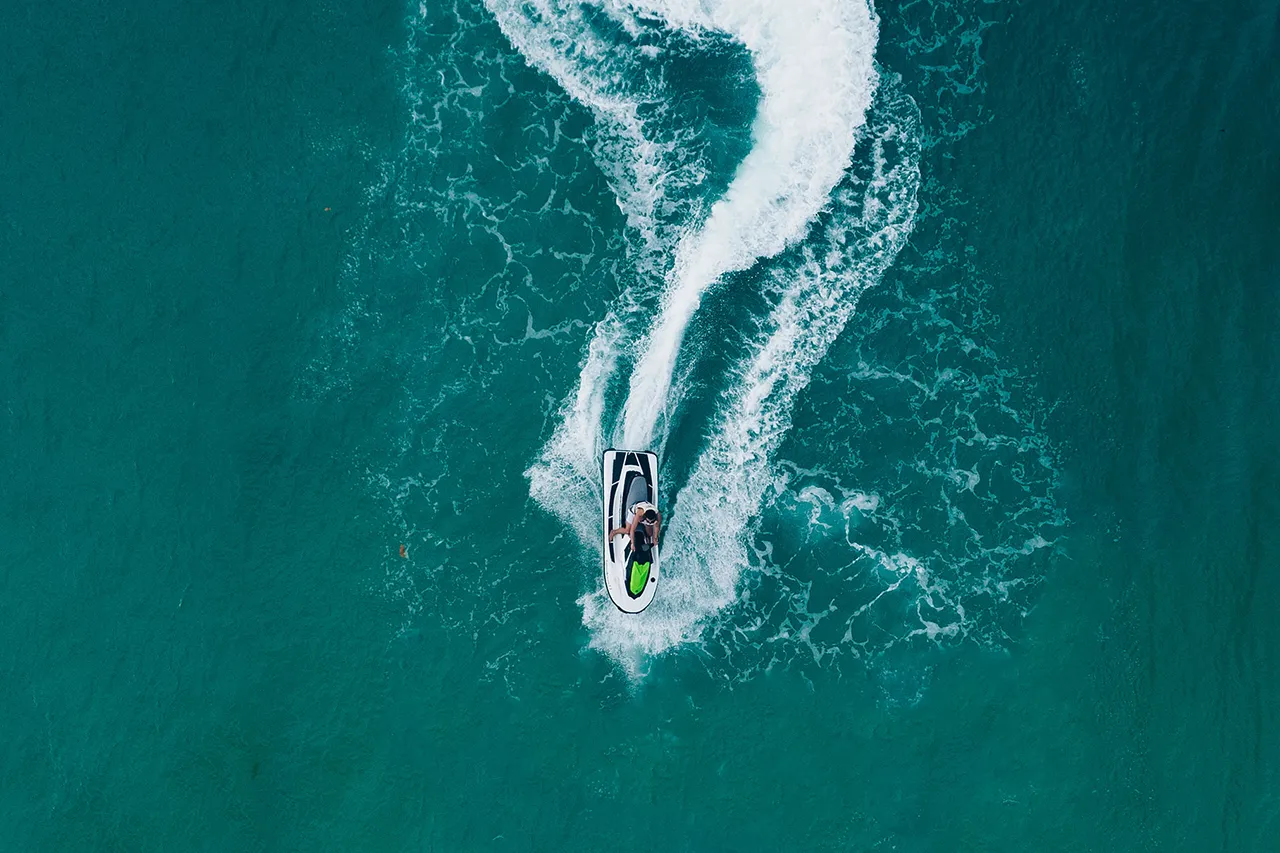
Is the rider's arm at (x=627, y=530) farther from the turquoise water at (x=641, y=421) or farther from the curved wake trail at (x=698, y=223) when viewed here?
the turquoise water at (x=641, y=421)

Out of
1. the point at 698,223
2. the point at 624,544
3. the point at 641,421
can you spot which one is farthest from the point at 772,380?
the point at 624,544

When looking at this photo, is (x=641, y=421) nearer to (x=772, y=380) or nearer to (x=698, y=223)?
(x=772, y=380)

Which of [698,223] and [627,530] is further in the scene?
[698,223]

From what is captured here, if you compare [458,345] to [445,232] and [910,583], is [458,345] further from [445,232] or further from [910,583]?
[910,583]

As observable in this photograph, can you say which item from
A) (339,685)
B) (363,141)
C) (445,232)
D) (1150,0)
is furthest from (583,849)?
(1150,0)

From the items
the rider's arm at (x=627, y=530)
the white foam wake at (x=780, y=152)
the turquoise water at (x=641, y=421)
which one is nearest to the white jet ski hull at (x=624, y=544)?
the rider's arm at (x=627, y=530)
